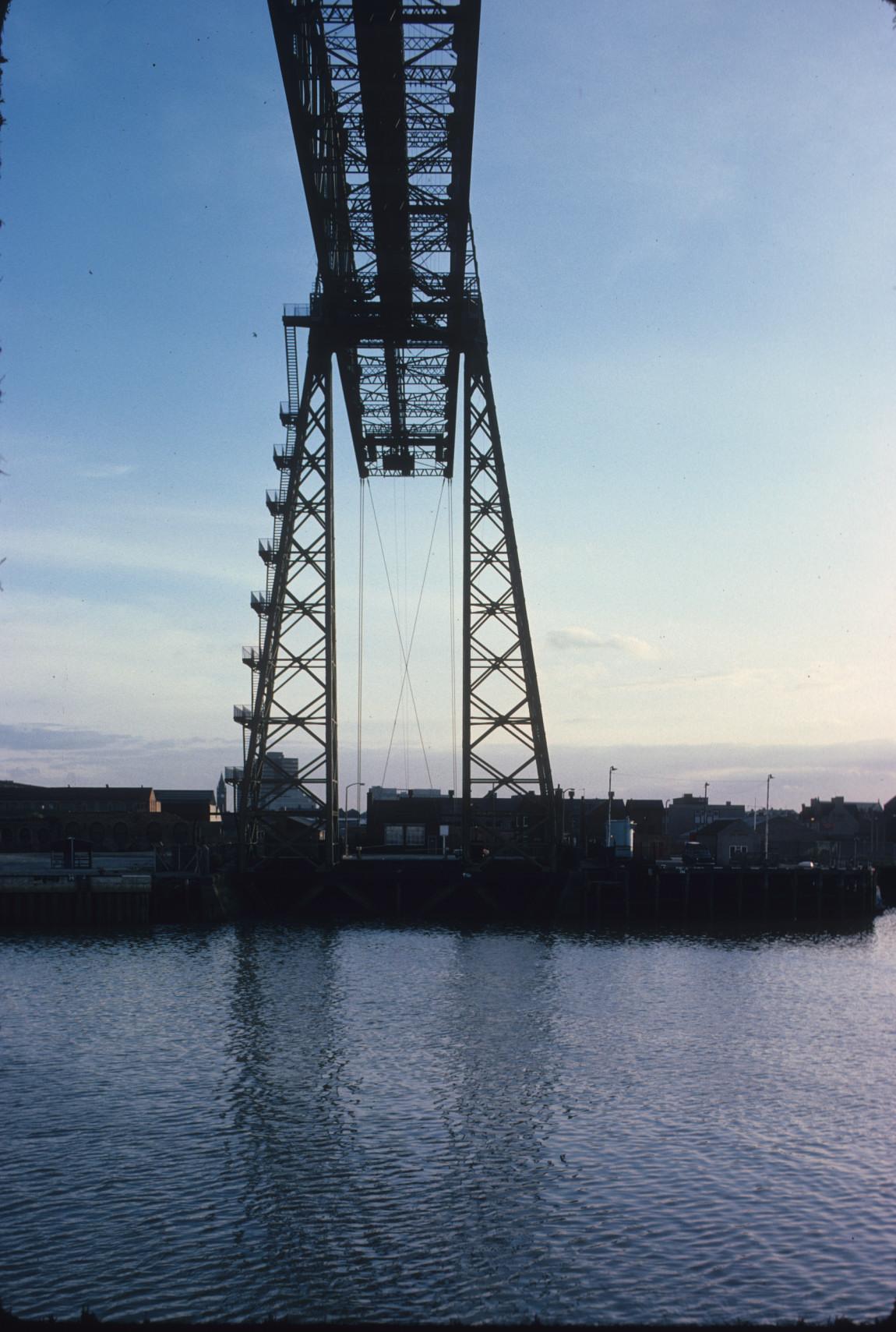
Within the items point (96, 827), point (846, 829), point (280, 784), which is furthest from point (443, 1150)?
point (846, 829)

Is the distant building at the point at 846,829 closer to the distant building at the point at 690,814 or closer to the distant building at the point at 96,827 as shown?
the distant building at the point at 690,814

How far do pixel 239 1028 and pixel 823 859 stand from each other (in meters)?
64.8

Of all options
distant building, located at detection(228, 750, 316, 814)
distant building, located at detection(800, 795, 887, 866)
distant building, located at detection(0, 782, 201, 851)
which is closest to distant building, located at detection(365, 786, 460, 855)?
distant building, located at detection(228, 750, 316, 814)

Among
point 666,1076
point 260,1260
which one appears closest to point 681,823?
point 666,1076

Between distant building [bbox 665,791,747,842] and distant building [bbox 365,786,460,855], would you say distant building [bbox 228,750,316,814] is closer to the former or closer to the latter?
distant building [bbox 365,786,460,855]

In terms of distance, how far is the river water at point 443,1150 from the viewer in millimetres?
11352

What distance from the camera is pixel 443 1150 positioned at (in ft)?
50.7

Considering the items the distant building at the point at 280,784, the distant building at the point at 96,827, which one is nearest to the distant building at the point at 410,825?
the distant building at the point at 280,784

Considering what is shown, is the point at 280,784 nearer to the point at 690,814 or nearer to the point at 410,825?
the point at 410,825

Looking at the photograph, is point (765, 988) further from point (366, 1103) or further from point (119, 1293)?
point (119, 1293)

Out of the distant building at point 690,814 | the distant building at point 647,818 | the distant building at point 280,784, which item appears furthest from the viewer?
the distant building at point 690,814

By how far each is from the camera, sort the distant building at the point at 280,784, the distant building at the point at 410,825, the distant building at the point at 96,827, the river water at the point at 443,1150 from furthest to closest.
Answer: the distant building at the point at 96,827
the distant building at the point at 410,825
the distant building at the point at 280,784
the river water at the point at 443,1150

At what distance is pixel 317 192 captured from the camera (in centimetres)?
3712

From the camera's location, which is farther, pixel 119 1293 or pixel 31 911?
pixel 31 911
